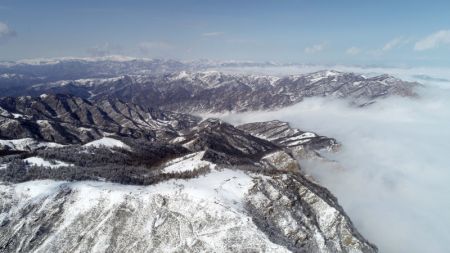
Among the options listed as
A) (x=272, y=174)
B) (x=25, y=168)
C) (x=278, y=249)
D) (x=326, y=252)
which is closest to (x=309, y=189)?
(x=272, y=174)

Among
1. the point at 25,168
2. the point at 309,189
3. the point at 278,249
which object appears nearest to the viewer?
the point at 278,249

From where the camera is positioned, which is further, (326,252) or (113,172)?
(113,172)

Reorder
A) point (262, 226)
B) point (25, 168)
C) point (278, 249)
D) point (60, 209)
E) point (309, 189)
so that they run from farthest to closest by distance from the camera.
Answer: point (25, 168)
point (309, 189)
point (60, 209)
point (262, 226)
point (278, 249)

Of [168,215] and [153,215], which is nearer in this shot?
[168,215]

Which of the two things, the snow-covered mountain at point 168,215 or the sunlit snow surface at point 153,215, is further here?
the snow-covered mountain at point 168,215

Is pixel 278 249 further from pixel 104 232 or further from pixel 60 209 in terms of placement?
pixel 60 209

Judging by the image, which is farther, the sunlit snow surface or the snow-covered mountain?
the snow-covered mountain

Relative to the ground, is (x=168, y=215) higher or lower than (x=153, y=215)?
higher

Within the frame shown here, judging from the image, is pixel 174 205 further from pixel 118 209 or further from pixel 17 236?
pixel 17 236

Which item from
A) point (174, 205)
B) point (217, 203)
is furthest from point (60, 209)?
point (217, 203)

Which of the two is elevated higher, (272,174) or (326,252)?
(272,174)
